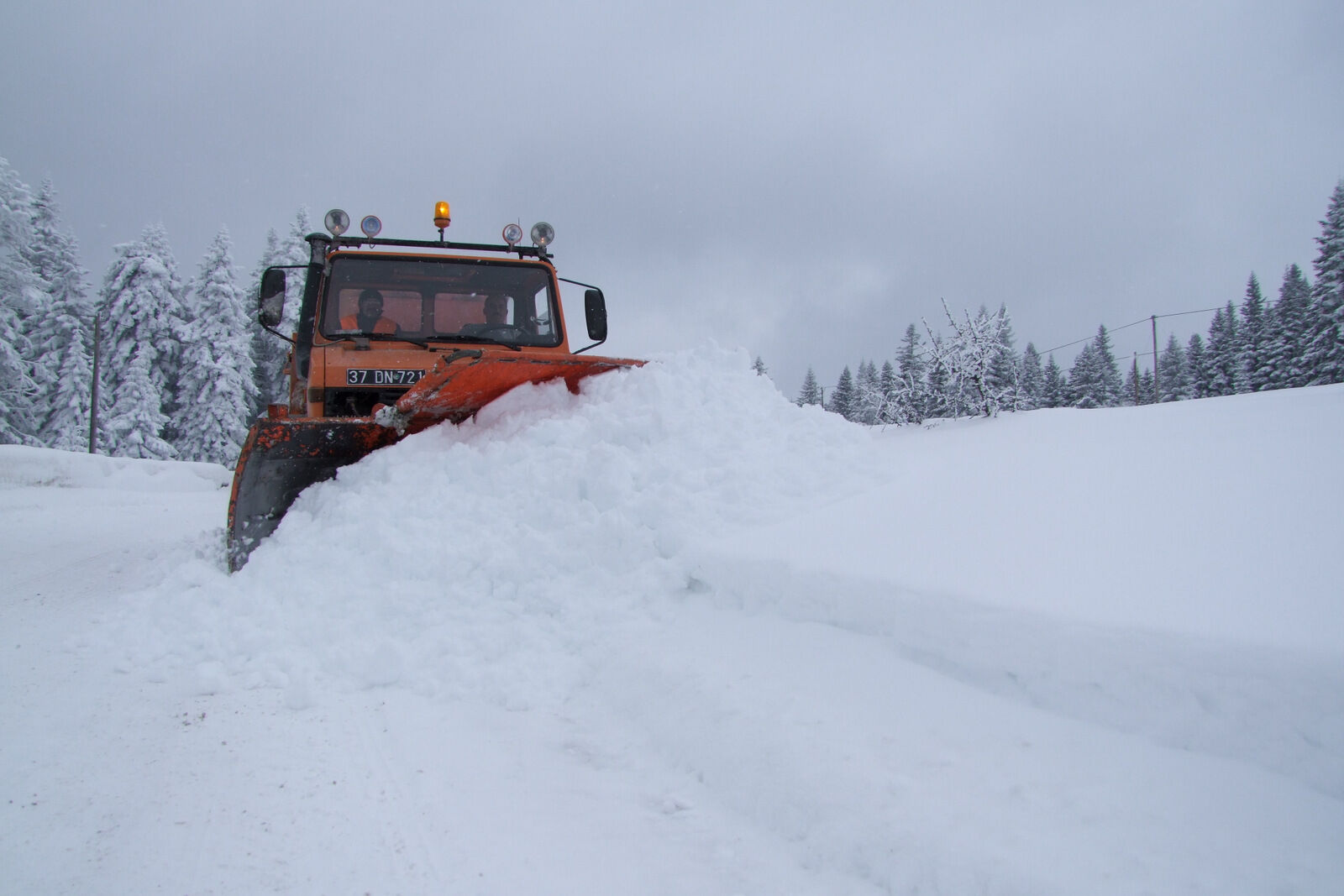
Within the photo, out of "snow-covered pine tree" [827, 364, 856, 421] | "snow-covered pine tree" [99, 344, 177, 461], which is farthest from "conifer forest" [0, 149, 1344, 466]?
"snow-covered pine tree" [827, 364, 856, 421]

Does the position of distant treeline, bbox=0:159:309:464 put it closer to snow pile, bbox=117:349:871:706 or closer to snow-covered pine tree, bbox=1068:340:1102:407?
snow pile, bbox=117:349:871:706

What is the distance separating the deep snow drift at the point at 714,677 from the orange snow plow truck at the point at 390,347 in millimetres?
264

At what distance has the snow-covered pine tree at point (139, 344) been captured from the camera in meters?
21.5

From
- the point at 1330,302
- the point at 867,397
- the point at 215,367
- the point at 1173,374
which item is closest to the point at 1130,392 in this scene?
the point at 1173,374

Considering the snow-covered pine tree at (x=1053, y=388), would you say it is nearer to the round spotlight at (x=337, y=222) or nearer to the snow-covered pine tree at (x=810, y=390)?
the snow-covered pine tree at (x=810, y=390)

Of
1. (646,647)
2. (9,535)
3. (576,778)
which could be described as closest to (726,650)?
(646,647)

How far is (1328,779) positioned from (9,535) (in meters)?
9.16

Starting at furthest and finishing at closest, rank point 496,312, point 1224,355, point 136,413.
A: point 1224,355 < point 136,413 < point 496,312

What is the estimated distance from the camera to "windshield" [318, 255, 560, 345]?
4934 millimetres

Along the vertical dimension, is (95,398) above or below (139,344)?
below

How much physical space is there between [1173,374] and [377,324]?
56.3 meters

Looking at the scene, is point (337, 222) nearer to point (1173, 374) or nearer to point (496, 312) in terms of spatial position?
point (496, 312)

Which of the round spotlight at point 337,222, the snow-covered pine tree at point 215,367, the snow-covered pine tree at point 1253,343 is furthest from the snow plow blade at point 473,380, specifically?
the snow-covered pine tree at point 1253,343

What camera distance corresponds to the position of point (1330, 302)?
79.8 ft
